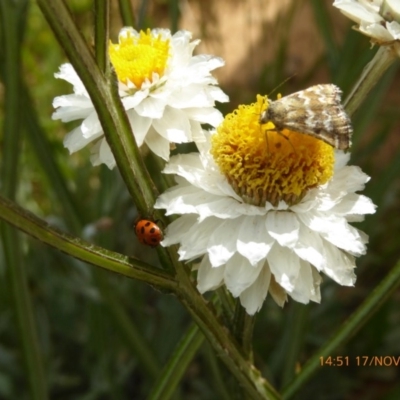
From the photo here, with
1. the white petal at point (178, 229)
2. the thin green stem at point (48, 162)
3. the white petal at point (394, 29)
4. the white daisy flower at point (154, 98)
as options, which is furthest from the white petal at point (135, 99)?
the thin green stem at point (48, 162)

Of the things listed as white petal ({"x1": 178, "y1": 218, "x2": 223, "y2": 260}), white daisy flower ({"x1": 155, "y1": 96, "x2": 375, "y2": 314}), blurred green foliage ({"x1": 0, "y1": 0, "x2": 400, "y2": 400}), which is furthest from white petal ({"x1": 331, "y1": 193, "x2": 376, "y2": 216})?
blurred green foliage ({"x1": 0, "y1": 0, "x2": 400, "y2": 400})

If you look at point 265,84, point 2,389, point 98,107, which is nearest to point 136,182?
point 98,107

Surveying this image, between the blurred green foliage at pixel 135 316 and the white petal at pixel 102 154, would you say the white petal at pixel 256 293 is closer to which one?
the white petal at pixel 102 154

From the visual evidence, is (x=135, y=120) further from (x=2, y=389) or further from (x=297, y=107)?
(x=2, y=389)

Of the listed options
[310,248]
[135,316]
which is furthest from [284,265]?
[135,316]

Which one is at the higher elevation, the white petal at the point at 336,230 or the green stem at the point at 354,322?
the white petal at the point at 336,230

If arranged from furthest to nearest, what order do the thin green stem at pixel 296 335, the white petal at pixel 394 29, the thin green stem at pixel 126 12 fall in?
the thin green stem at pixel 296 335
the thin green stem at pixel 126 12
the white petal at pixel 394 29

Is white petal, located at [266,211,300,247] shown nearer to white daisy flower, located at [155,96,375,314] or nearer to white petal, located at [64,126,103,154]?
white daisy flower, located at [155,96,375,314]
